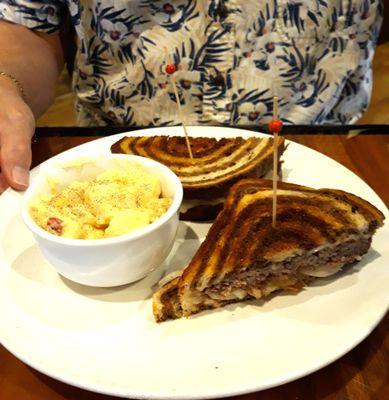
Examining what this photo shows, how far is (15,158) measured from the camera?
1.41 metres

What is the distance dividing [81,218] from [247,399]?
0.53 m

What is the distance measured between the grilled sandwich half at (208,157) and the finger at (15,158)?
0.27 m

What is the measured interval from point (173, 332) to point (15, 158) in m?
0.71

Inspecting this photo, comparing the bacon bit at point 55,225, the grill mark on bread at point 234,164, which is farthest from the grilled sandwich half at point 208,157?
the bacon bit at point 55,225

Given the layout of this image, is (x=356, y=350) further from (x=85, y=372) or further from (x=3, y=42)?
(x=3, y=42)

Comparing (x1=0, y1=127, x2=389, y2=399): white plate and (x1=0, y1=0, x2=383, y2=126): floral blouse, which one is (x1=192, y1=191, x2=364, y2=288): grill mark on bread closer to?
A: (x1=0, y1=127, x2=389, y2=399): white plate

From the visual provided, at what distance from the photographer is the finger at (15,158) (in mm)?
1393

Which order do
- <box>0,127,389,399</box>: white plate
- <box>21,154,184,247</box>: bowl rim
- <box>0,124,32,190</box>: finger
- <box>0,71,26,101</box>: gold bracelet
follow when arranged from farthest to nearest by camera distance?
<box>0,71,26,101</box>: gold bracelet, <box>0,124,32,190</box>: finger, <box>21,154,184,247</box>: bowl rim, <box>0,127,389,399</box>: white plate

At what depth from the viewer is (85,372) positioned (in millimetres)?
935

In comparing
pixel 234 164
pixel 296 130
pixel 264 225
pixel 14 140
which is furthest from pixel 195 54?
pixel 264 225

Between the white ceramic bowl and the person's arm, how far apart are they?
256 millimetres

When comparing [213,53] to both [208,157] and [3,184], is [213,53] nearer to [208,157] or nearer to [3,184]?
[208,157]

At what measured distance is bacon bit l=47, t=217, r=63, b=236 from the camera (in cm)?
109

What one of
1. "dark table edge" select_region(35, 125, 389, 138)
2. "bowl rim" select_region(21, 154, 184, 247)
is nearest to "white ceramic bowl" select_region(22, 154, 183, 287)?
"bowl rim" select_region(21, 154, 184, 247)
